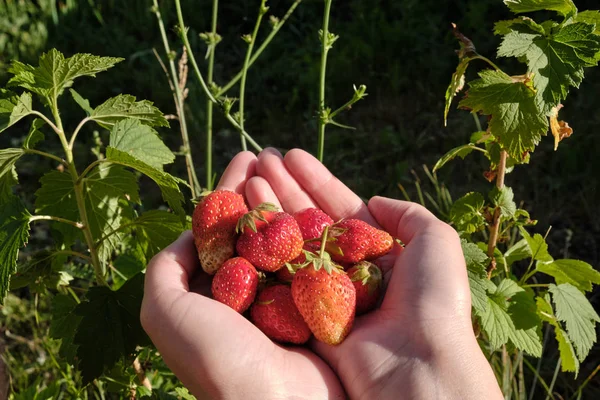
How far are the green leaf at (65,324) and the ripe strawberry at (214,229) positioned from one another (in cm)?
37

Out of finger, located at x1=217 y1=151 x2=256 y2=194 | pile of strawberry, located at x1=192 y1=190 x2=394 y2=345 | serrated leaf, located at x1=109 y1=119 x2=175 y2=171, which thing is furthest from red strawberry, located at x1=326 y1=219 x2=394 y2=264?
serrated leaf, located at x1=109 y1=119 x2=175 y2=171

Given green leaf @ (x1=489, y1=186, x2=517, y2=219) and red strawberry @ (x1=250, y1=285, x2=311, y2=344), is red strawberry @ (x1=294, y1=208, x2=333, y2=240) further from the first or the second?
green leaf @ (x1=489, y1=186, x2=517, y2=219)

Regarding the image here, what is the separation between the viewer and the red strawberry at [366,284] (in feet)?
5.90

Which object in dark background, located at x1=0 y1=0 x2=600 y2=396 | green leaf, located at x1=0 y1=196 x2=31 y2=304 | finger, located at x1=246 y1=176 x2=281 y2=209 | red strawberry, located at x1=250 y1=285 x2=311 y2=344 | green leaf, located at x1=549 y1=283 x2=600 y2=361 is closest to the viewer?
green leaf, located at x1=0 y1=196 x2=31 y2=304

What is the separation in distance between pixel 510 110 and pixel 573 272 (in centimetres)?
58

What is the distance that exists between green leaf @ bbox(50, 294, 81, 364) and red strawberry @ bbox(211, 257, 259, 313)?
41 cm

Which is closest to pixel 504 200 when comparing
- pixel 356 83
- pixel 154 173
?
Answer: pixel 154 173

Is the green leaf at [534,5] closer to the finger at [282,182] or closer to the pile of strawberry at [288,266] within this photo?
the pile of strawberry at [288,266]

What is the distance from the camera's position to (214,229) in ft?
5.96

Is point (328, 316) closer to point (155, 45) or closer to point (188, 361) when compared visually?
point (188, 361)

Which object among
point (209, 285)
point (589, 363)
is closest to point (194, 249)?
point (209, 285)

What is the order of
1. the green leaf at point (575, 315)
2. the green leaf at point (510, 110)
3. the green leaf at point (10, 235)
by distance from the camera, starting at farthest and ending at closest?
the green leaf at point (575, 315)
the green leaf at point (510, 110)
the green leaf at point (10, 235)

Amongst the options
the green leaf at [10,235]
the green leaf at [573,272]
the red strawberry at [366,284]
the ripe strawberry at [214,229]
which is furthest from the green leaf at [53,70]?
the green leaf at [573,272]

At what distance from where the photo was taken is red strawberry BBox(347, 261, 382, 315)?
180cm
